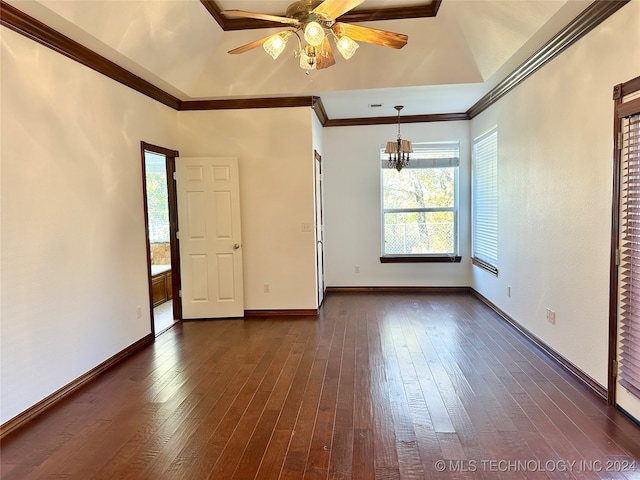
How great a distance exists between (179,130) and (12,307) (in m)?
3.00

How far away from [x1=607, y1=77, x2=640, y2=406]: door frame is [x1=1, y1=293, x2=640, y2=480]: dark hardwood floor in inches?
8.8

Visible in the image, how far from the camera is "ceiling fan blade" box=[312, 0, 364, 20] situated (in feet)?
7.26

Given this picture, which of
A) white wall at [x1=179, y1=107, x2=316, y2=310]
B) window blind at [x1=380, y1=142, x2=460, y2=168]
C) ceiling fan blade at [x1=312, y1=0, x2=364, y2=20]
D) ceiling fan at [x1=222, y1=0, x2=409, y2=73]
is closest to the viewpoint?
ceiling fan blade at [x1=312, y1=0, x2=364, y2=20]

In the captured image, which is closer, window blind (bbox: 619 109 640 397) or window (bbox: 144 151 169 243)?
window blind (bbox: 619 109 640 397)

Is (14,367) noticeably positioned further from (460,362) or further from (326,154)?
(326,154)

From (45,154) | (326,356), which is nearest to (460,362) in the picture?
(326,356)

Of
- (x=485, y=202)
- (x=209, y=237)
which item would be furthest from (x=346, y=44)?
(x=485, y=202)

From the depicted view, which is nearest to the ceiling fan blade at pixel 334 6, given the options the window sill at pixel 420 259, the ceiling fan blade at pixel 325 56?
the ceiling fan blade at pixel 325 56

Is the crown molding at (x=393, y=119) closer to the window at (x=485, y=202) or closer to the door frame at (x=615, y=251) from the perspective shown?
the window at (x=485, y=202)

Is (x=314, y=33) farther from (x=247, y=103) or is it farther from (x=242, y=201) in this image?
(x=242, y=201)

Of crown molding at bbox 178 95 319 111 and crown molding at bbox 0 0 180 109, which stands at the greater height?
crown molding at bbox 178 95 319 111

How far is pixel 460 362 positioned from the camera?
3.39m

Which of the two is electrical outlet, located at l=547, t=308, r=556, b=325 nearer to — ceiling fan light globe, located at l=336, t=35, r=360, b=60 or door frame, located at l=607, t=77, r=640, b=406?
door frame, located at l=607, t=77, r=640, b=406

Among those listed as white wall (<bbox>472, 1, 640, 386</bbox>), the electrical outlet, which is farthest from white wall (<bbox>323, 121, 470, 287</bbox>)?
the electrical outlet
